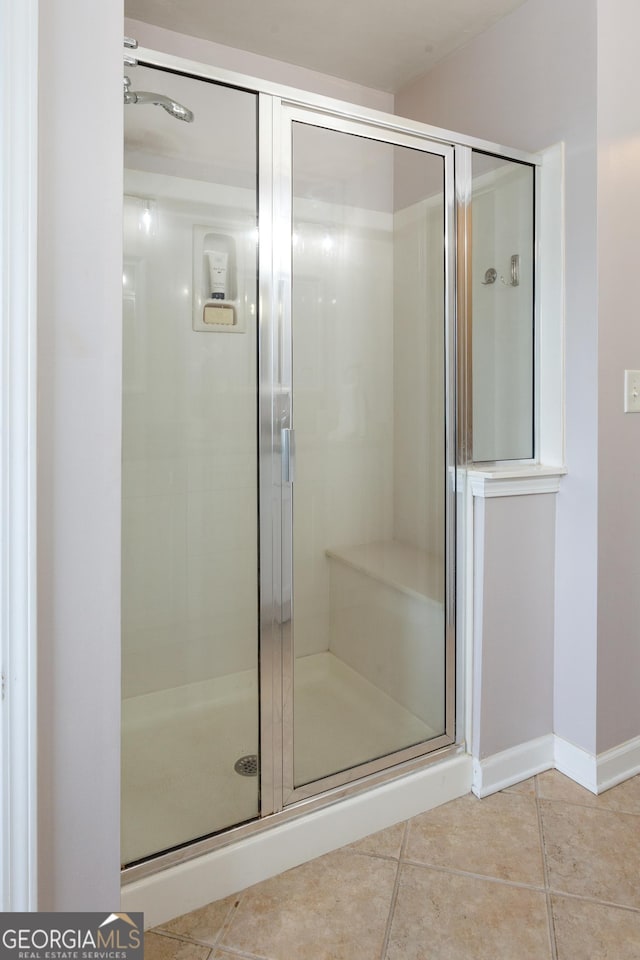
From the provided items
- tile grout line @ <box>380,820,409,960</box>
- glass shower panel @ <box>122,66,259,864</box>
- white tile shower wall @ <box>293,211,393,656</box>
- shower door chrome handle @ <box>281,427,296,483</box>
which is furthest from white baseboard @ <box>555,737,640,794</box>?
shower door chrome handle @ <box>281,427,296,483</box>

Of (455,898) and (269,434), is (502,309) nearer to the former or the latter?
(269,434)

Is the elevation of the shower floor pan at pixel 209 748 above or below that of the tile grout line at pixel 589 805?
above

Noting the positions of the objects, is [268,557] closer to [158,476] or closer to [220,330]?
[158,476]

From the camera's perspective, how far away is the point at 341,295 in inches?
64.1

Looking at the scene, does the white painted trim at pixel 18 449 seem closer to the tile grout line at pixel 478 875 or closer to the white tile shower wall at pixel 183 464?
the white tile shower wall at pixel 183 464

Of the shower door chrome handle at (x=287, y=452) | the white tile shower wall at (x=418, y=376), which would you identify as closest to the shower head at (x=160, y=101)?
the white tile shower wall at (x=418, y=376)

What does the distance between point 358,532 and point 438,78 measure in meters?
1.74

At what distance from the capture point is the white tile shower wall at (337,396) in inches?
61.6

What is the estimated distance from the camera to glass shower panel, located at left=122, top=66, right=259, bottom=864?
4.58 ft

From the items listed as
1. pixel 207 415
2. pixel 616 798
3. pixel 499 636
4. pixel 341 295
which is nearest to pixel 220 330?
pixel 207 415

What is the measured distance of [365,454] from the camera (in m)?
1.72

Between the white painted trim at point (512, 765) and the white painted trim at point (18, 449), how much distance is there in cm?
130

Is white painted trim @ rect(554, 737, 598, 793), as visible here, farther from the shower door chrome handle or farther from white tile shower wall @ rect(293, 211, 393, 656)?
the shower door chrome handle

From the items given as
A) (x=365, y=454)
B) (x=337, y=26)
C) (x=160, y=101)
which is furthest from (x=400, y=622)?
(x=337, y=26)
